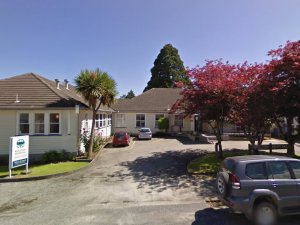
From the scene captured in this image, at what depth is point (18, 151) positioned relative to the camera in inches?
540

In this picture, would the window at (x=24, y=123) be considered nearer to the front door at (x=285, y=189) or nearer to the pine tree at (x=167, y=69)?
the front door at (x=285, y=189)

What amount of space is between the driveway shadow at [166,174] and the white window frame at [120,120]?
14.8 metres

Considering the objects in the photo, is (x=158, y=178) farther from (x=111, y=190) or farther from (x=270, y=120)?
(x=270, y=120)

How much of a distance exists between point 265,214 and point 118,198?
530 cm

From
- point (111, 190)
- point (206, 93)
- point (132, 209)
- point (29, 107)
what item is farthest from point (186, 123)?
point (132, 209)

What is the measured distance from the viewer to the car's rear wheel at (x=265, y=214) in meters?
6.66

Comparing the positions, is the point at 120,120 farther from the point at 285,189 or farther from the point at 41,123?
the point at 285,189

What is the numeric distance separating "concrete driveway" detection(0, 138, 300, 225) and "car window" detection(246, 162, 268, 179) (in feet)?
4.65

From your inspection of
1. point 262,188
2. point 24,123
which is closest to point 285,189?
point 262,188

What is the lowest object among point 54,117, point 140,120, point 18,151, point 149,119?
point 18,151

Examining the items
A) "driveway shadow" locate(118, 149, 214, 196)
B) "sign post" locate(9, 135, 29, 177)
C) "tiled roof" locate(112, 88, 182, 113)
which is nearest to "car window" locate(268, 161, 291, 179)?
"driveway shadow" locate(118, 149, 214, 196)

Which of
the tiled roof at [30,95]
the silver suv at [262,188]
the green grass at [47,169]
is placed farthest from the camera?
the tiled roof at [30,95]

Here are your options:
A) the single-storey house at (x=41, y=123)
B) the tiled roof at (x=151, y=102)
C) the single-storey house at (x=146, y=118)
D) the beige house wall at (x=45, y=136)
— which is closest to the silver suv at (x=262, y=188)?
the single-storey house at (x=41, y=123)

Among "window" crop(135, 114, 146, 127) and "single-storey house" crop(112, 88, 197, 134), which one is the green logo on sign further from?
"window" crop(135, 114, 146, 127)
